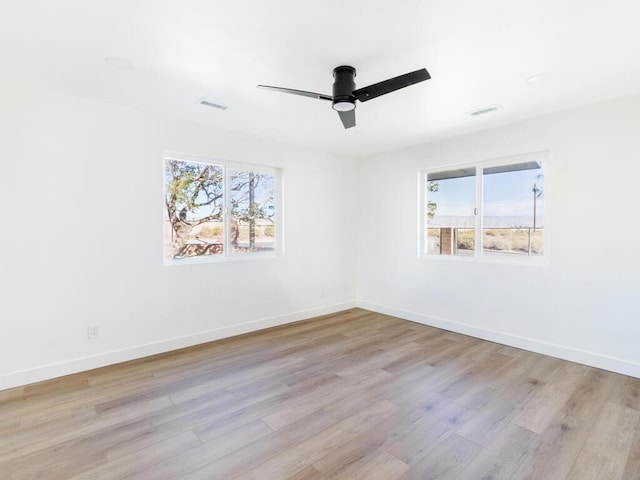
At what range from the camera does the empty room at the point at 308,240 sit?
1854mm

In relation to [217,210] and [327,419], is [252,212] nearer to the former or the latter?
[217,210]

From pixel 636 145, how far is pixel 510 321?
2009 millimetres

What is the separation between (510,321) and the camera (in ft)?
11.8

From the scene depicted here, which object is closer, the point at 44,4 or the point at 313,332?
the point at 44,4

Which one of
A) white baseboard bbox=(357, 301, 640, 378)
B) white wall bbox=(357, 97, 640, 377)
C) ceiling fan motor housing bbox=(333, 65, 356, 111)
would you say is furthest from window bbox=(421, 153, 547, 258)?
ceiling fan motor housing bbox=(333, 65, 356, 111)

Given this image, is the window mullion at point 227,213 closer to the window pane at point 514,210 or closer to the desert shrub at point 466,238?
the desert shrub at point 466,238

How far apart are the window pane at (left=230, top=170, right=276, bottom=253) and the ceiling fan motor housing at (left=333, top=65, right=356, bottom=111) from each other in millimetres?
2078

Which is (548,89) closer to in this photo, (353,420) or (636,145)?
(636,145)

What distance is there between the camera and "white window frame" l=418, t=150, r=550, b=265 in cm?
339

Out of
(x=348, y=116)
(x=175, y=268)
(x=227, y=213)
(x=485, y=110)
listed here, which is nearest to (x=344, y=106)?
(x=348, y=116)

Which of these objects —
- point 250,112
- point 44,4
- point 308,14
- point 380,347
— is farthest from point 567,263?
point 44,4

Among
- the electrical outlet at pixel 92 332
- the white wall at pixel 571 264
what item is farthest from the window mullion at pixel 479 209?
the electrical outlet at pixel 92 332

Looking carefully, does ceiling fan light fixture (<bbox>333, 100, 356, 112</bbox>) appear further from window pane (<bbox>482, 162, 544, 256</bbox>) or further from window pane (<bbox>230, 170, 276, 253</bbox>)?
window pane (<bbox>482, 162, 544, 256</bbox>)

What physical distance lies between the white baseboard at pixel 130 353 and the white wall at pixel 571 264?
2.20 meters
